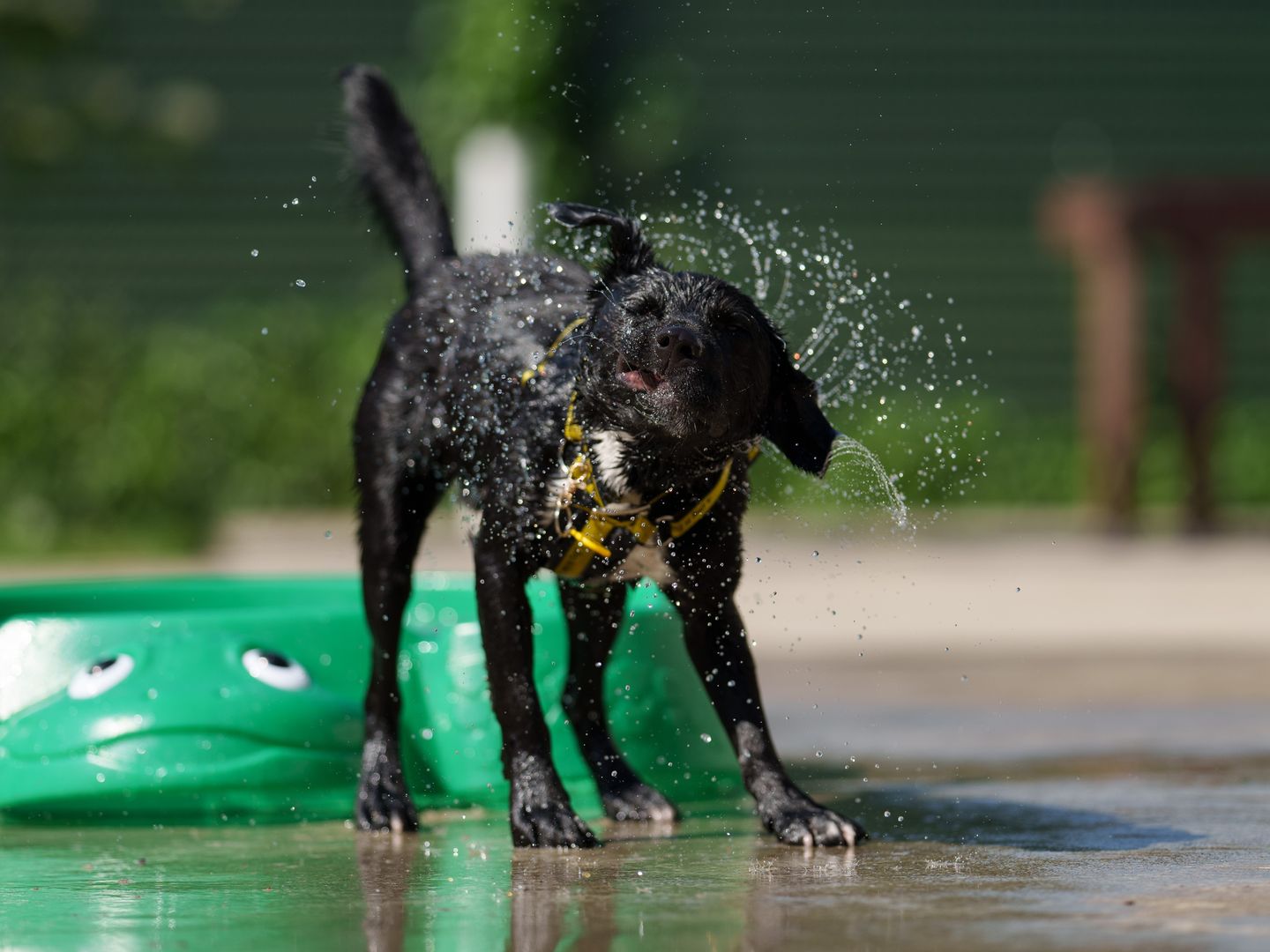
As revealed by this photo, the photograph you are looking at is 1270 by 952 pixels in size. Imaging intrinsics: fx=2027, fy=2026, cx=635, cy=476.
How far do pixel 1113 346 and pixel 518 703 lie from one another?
34.1ft

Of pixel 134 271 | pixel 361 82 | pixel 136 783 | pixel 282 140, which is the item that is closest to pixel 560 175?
pixel 282 140

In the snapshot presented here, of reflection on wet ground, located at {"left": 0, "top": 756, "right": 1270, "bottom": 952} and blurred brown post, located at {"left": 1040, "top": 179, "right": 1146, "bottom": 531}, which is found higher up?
blurred brown post, located at {"left": 1040, "top": 179, "right": 1146, "bottom": 531}

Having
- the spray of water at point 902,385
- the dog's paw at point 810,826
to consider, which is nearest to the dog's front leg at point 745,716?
the dog's paw at point 810,826

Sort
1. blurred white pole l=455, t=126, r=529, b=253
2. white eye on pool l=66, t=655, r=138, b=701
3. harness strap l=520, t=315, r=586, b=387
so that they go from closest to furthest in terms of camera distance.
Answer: harness strap l=520, t=315, r=586, b=387
white eye on pool l=66, t=655, r=138, b=701
blurred white pole l=455, t=126, r=529, b=253

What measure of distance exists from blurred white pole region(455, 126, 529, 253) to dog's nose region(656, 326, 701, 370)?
905 centimetres

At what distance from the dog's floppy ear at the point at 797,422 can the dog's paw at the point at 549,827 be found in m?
0.98

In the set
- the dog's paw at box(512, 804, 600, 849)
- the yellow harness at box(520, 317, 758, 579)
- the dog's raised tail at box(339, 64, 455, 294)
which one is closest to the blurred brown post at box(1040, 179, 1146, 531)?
the dog's raised tail at box(339, 64, 455, 294)

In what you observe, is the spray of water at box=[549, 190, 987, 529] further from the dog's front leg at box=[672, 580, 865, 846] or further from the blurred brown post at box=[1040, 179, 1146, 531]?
the dog's front leg at box=[672, 580, 865, 846]

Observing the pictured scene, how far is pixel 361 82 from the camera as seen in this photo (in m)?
6.09

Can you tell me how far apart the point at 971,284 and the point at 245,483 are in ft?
20.9

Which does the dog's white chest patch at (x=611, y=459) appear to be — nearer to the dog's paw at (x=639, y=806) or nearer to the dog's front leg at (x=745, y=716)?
the dog's front leg at (x=745, y=716)

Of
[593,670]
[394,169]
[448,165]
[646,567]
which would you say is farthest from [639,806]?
[448,165]

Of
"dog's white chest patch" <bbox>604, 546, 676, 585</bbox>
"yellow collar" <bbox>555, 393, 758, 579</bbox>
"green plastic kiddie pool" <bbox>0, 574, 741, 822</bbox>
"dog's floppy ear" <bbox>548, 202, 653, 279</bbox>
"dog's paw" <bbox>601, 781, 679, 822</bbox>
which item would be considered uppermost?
"dog's floppy ear" <bbox>548, 202, 653, 279</bbox>

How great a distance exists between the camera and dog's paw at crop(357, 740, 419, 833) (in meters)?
5.23
